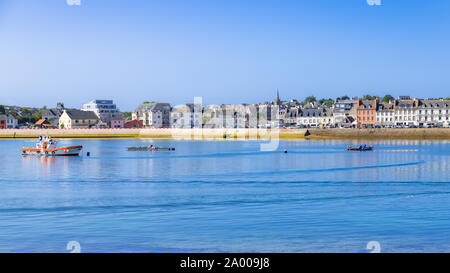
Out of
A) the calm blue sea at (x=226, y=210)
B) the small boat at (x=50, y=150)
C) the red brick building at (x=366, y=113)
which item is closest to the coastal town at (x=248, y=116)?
the red brick building at (x=366, y=113)

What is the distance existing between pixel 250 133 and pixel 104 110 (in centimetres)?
7213

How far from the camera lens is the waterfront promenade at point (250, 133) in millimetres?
129500

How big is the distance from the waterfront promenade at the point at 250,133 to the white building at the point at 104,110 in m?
34.7

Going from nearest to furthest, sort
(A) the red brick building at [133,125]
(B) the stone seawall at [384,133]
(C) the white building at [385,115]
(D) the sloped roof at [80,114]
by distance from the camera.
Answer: (B) the stone seawall at [384,133] < (C) the white building at [385,115] < (D) the sloped roof at [80,114] < (A) the red brick building at [133,125]

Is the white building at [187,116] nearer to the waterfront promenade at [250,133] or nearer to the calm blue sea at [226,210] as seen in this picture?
the waterfront promenade at [250,133]

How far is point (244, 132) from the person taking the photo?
142m

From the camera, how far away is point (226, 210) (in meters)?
26.5

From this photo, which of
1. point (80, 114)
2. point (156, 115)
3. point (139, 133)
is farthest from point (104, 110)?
point (139, 133)

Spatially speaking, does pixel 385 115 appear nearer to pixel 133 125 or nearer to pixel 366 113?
pixel 366 113

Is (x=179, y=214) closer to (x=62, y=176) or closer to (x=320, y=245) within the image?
(x=320, y=245)

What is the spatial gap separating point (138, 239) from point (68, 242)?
2.44 metres

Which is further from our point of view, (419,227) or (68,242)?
(419,227)
